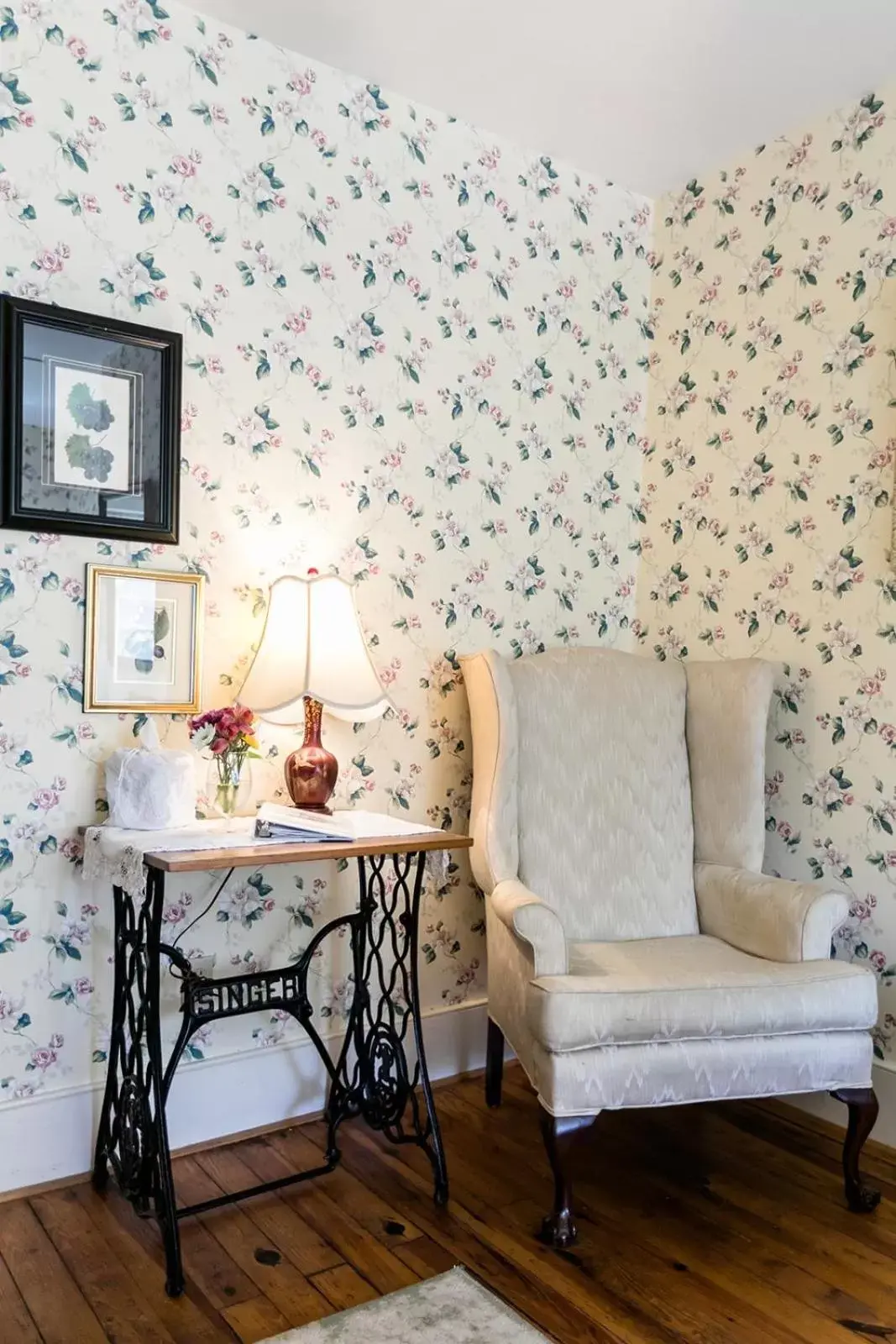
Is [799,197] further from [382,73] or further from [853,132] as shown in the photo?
[382,73]

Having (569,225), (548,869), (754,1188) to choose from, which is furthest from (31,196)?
(754,1188)

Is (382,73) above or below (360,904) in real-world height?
above

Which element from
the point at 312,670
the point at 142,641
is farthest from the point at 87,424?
the point at 312,670

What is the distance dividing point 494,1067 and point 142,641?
1387 mm

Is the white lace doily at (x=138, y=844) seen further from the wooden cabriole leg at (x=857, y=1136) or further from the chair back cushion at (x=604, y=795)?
the wooden cabriole leg at (x=857, y=1136)

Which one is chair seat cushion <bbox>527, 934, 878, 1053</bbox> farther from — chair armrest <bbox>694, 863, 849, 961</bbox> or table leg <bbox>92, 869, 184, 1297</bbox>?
table leg <bbox>92, 869, 184, 1297</bbox>

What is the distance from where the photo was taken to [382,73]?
8.37 feet

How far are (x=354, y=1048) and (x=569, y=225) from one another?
7.75 feet

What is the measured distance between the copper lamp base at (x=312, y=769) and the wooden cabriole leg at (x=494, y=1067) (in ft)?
2.56

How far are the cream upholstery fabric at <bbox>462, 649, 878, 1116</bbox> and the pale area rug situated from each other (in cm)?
37

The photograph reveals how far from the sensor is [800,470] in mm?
2758

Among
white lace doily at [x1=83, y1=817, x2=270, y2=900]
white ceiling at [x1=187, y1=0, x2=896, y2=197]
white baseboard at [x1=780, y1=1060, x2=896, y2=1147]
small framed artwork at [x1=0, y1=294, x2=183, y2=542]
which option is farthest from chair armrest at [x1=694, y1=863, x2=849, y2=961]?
white ceiling at [x1=187, y1=0, x2=896, y2=197]

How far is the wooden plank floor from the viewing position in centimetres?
174

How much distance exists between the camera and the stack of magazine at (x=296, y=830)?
2049mm
